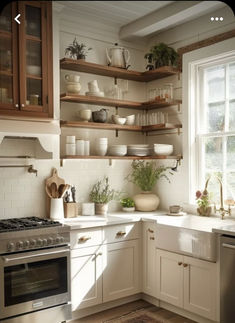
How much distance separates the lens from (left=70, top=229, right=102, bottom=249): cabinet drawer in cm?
283

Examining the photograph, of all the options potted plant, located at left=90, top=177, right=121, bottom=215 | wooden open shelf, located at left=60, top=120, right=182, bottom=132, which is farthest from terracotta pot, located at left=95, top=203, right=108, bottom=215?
wooden open shelf, located at left=60, top=120, right=182, bottom=132

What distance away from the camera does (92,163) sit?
3.54 m

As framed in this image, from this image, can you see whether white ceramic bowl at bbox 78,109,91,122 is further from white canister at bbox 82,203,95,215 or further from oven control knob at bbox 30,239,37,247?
oven control knob at bbox 30,239,37,247

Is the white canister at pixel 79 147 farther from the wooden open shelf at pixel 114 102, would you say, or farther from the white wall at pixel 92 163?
the wooden open shelf at pixel 114 102

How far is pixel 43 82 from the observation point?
2846mm

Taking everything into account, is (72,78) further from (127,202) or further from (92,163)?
(127,202)

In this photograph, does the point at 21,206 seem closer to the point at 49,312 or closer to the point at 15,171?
the point at 15,171

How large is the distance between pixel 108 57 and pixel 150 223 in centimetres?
168

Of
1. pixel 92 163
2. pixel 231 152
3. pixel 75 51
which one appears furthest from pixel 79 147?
pixel 231 152

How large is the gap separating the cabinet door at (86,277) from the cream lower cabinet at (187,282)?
20.9 inches

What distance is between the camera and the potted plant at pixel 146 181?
3.64 meters

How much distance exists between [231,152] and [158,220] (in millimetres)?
915

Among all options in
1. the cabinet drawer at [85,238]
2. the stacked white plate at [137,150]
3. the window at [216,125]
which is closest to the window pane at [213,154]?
the window at [216,125]

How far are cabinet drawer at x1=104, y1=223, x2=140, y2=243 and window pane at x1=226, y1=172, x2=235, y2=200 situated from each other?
2.90 feet
